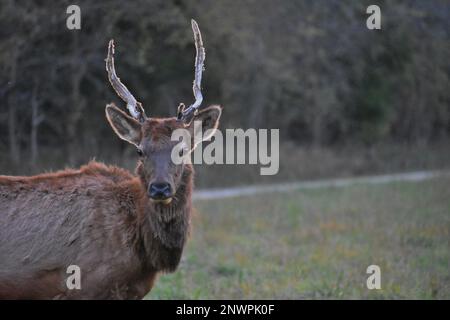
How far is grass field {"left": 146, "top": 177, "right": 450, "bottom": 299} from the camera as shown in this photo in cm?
881

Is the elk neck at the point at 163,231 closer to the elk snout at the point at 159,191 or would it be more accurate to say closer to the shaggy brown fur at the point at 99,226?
the shaggy brown fur at the point at 99,226

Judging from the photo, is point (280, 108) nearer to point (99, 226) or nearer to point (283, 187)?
point (283, 187)

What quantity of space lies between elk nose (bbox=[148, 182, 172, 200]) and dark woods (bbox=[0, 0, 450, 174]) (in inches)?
406

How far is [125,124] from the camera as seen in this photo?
700 centimetres

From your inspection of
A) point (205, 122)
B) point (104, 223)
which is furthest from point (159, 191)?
point (205, 122)

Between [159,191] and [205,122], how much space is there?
3.98 ft

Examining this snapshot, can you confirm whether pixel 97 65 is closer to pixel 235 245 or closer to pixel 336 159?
pixel 235 245

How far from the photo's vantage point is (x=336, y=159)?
1015 inches

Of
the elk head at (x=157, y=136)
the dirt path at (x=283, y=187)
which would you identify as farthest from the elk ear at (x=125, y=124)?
the dirt path at (x=283, y=187)

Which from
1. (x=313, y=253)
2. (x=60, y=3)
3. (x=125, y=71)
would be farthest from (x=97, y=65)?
(x=313, y=253)

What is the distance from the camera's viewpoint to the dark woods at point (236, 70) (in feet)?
57.2

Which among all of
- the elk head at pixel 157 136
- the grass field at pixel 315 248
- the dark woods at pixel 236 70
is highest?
the dark woods at pixel 236 70

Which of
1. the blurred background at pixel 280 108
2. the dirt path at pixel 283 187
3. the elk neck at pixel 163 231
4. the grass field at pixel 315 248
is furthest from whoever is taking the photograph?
the dirt path at pixel 283 187

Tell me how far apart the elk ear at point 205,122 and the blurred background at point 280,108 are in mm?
2335
